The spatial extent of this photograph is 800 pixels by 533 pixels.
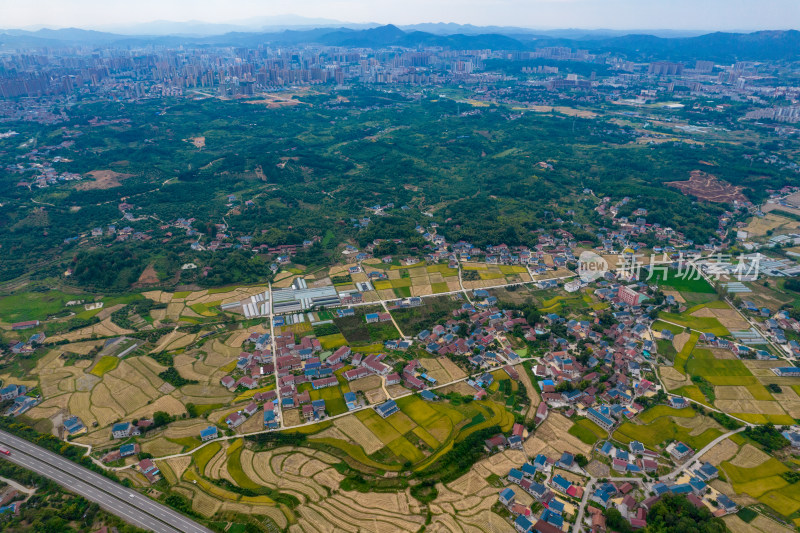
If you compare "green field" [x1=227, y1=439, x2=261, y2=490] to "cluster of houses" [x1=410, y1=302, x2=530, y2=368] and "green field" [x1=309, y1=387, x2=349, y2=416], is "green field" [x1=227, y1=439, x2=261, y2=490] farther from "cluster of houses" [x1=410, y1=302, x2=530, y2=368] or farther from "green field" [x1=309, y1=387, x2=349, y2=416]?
"cluster of houses" [x1=410, y1=302, x2=530, y2=368]

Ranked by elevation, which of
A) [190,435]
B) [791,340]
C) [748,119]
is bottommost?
[190,435]

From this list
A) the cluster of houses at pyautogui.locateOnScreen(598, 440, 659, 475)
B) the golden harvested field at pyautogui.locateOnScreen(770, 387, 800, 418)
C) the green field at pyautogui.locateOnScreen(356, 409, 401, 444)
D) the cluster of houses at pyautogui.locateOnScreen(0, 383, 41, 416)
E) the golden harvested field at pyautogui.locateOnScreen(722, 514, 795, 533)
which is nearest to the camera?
the golden harvested field at pyautogui.locateOnScreen(722, 514, 795, 533)

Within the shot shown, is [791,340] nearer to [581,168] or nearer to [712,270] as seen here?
[712,270]

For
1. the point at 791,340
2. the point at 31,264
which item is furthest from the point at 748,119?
the point at 31,264

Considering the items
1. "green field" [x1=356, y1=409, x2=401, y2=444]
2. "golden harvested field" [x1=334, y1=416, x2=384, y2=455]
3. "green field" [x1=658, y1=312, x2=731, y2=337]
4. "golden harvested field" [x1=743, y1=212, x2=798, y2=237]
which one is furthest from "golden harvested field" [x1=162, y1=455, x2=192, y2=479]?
"golden harvested field" [x1=743, y1=212, x2=798, y2=237]

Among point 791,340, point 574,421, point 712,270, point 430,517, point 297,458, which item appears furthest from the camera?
point 712,270

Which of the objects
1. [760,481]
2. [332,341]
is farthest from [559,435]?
[332,341]

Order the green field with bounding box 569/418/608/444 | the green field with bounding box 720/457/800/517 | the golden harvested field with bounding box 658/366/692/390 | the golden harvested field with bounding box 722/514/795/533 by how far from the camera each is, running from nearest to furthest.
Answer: the golden harvested field with bounding box 722/514/795/533 → the green field with bounding box 720/457/800/517 → the green field with bounding box 569/418/608/444 → the golden harvested field with bounding box 658/366/692/390

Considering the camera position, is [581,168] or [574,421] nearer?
[574,421]
